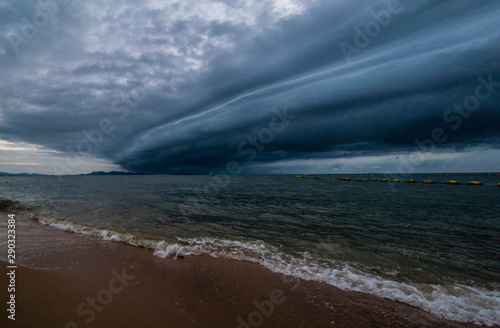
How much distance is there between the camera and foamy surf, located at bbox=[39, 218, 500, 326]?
17.2 ft

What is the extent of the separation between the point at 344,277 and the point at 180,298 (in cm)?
530

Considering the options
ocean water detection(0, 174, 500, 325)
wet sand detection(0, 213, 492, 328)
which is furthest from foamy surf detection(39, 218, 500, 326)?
wet sand detection(0, 213, 492, 328)

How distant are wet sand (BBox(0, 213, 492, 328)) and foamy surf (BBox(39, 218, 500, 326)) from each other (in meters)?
0.42

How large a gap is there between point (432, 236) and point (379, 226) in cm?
284

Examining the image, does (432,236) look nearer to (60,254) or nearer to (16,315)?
(16,315)

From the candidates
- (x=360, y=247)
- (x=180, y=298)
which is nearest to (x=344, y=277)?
(x=360, y=247)

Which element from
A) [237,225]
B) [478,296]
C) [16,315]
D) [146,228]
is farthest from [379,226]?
[16,315]

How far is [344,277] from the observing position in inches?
268

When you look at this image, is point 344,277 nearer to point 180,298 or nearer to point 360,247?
point 360,247

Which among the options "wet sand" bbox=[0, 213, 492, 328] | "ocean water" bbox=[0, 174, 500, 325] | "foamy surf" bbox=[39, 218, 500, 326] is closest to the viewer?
"wet sand" bbox=[0, 213, 492, 328]

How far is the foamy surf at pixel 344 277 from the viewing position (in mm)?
5254

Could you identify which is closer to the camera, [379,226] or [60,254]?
[60,254]

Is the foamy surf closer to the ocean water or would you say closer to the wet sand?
the ocean water

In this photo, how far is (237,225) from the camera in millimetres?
14031
